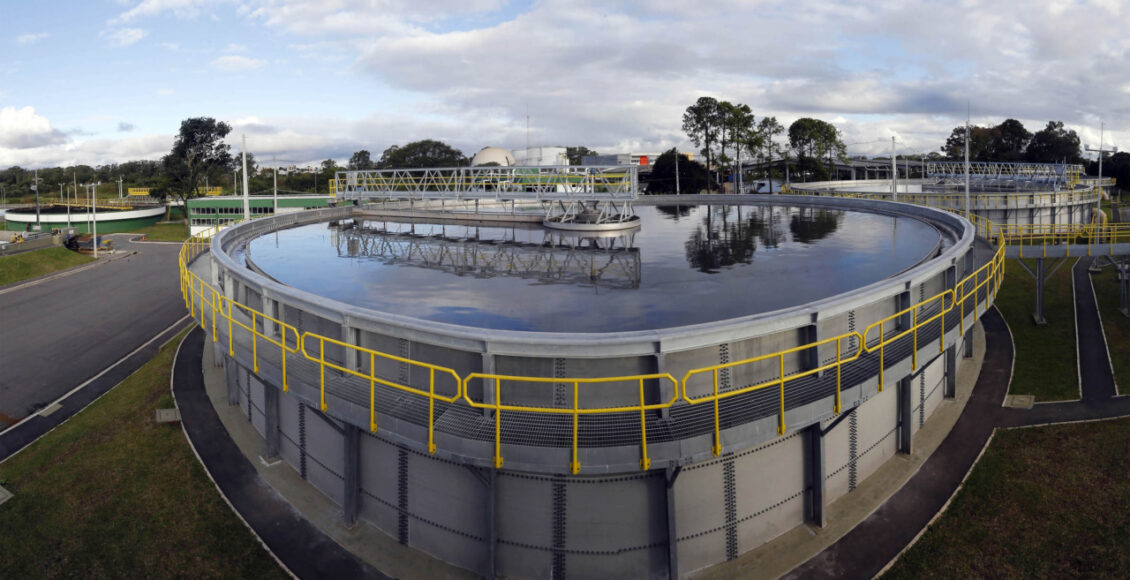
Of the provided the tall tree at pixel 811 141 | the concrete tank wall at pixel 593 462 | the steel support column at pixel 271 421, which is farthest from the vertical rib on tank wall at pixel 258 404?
the tall tree at pixel 811 141

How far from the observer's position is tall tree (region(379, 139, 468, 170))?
110 m

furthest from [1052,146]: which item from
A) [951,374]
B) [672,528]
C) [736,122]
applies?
[672,528]

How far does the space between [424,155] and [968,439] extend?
4244 inches

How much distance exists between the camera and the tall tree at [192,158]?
83.1 meters

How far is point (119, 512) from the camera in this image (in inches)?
505

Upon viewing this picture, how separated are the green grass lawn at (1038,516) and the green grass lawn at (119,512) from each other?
11.5m

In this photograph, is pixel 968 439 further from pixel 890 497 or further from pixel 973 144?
pixel 973 144

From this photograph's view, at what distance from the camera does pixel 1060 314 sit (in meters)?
23.6

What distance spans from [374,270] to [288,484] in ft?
17.9

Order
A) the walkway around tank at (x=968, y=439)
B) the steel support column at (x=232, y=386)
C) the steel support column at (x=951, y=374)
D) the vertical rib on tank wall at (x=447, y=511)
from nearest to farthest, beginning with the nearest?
1. the vertical rib on tank wall at (x=447, y=511)
2. the walkway around tank at (x=968, y=439)
3. the steel support column at (x=951, y=374)
4. the steel support column at (x=232, y=386)

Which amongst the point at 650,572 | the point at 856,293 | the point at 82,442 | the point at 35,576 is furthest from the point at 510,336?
the point at 82,442

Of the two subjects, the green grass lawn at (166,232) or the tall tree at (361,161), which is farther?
the tall tree at (361,161)

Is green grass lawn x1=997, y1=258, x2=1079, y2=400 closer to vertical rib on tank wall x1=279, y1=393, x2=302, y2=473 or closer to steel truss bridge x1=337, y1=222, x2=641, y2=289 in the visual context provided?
steel truss bridge x1=337, y1=222, x2=641, y2=289

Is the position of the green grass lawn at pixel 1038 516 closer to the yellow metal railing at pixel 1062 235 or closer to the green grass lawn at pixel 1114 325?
the green grass lawn at pixel 1114 325
